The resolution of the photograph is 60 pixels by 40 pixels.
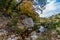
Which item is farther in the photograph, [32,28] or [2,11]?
[2,11]

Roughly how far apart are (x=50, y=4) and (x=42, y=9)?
7.6 inches

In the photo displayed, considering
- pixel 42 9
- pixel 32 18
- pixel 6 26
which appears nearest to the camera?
pixel 6 26

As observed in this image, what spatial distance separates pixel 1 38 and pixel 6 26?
0.22m

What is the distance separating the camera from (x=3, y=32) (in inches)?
94.9

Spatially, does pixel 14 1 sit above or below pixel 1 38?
above

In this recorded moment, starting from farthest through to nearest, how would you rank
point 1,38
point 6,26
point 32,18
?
point 32,18 < point 6,26 < point 1,38

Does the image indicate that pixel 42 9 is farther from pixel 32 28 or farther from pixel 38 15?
pixel 32 28

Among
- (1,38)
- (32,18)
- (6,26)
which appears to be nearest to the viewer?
(1,38)

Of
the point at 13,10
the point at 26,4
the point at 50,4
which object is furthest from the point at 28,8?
the point at 50,4

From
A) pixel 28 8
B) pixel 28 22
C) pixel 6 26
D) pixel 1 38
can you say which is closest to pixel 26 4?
pixel 28 8

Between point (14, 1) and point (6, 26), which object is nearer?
point (6, 26)

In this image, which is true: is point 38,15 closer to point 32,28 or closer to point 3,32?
point 32,28

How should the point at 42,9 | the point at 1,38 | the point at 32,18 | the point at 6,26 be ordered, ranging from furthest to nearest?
1. the point at 42,9
2. the point at 32,18
3. the point at 6,26
4. the point at 1,38

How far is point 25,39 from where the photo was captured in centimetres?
236
